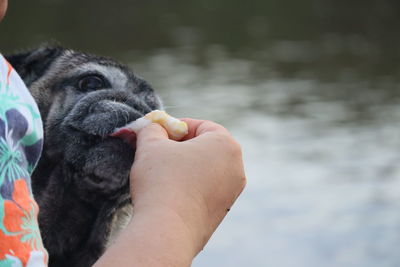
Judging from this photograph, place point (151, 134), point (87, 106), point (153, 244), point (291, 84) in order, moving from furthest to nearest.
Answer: point (291, 84)
point (87, 106)
point (151, 134)
point (153, 244)

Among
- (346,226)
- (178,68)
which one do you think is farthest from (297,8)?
(346,226)

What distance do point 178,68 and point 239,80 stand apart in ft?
2.96

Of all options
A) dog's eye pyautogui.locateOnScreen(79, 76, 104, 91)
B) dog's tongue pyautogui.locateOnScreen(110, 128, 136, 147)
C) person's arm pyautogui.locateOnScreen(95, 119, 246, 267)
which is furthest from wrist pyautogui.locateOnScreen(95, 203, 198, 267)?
dog's eye pyautogui.locateOnScreen(79, 76, 104, 91)

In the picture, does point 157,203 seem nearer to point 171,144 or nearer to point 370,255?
point 171,144

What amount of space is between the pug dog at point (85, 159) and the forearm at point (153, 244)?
38cm

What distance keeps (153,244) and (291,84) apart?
25.1ft

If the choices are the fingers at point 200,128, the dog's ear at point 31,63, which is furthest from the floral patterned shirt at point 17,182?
the dog's ear at point 31,63

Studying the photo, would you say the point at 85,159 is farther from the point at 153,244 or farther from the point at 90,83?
the point at 153,244

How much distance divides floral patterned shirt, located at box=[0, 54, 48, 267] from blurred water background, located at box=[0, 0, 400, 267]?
163cm

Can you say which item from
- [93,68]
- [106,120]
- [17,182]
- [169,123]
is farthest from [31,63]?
[17,182]

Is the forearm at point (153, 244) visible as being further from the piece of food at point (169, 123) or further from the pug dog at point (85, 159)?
the pug dog at point (85, 159)

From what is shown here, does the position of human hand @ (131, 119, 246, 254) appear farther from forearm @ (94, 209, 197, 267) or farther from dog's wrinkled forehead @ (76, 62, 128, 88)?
dog's wrinkled forehead @ (76, 62, 128, 88)

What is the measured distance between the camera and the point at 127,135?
5.09 feet

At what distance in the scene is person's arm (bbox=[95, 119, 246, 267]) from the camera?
115 centimetres
